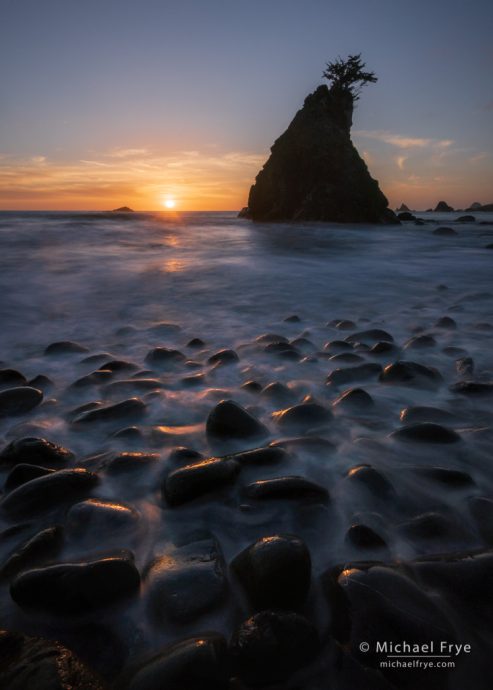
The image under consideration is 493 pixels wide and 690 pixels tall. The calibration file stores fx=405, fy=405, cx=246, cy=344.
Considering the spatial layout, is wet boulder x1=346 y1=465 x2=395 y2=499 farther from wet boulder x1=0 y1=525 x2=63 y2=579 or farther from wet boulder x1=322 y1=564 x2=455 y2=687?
wet boulder x1=0 y1=525 x2=63 y2=579

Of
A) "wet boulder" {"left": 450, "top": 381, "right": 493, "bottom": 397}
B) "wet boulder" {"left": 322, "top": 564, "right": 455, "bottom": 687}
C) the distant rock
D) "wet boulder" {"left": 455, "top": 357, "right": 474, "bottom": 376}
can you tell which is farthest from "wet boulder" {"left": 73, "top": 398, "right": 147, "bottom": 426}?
the distant rock

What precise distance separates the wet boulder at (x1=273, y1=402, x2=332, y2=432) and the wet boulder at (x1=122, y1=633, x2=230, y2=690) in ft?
3.62

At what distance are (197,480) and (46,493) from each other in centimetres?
54

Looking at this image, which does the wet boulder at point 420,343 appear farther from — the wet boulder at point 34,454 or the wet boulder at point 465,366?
the wet boulder at point 34,454

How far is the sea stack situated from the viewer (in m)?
22.3

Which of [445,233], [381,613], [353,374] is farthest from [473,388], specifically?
[445,233]

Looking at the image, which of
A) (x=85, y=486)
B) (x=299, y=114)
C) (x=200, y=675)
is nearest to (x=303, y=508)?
(x=200, y=675)

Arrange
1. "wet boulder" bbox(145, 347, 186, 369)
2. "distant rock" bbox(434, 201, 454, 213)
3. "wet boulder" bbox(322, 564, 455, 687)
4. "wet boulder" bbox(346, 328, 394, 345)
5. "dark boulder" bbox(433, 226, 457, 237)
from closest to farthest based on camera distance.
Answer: "wet boulder" bbox(322, 564, 455, 687) < "wet boulder" bbox(145, 347, 186, 369) < "wet boulder" bbox(346, 328, 394, 345) < "dark boulder" bbox(433, 226, 457, 237) < "distant rock" bbox(434, 201, 454, 213)

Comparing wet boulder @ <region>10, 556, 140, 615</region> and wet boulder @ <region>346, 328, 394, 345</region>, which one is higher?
wet boulder @ <region>346, 328, 394, 345</region>

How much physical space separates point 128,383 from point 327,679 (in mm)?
1912

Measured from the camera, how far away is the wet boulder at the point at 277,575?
1.05m

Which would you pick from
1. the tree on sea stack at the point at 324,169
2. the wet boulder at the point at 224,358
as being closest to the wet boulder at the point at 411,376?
the wet boulder at the point at 224,358

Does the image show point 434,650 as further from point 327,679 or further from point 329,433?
point 329,433

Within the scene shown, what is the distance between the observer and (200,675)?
33.7 inches
